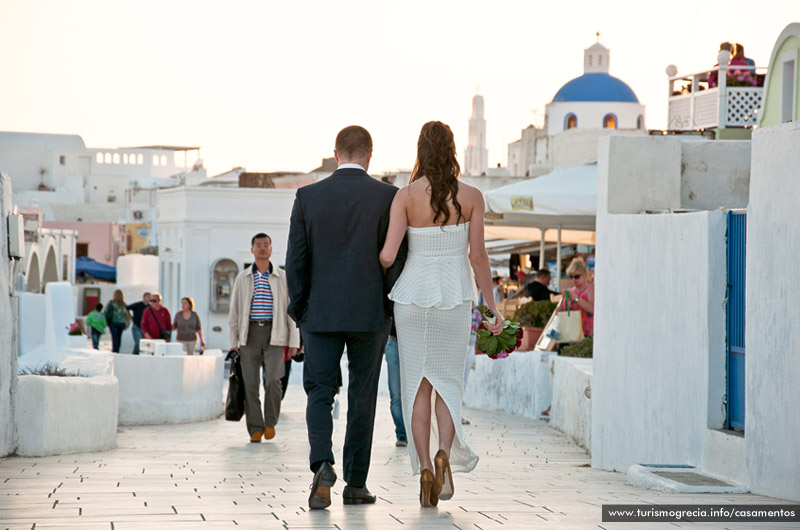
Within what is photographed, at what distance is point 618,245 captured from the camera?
29.6 feet

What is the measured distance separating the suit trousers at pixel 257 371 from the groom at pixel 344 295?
468 cm

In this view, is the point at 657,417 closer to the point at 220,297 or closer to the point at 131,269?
the point at 220,297

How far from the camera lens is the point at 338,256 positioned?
5621 mm

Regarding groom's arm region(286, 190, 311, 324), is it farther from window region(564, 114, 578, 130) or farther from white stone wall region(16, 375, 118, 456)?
window region(564, 114, 578, 130)

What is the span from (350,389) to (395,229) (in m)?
0.80

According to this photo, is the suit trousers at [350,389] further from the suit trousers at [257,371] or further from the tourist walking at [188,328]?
the tourist walking at [188,328]

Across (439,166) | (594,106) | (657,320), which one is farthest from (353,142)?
(594,106)

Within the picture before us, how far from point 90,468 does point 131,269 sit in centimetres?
5398

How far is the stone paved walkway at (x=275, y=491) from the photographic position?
486 centimetres

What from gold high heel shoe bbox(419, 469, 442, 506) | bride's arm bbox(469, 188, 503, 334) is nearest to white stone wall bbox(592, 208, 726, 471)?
bride's arm bbox(469, 188, 503, 334)

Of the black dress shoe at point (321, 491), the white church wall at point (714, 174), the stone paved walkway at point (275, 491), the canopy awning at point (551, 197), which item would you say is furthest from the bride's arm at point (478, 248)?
the canopy awning at point (551, 197)

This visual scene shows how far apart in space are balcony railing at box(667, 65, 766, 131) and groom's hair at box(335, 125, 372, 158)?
15.5 metres

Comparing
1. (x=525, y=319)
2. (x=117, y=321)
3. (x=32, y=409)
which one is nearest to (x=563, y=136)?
(x=117, y=321)

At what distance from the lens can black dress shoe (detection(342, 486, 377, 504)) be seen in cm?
550
